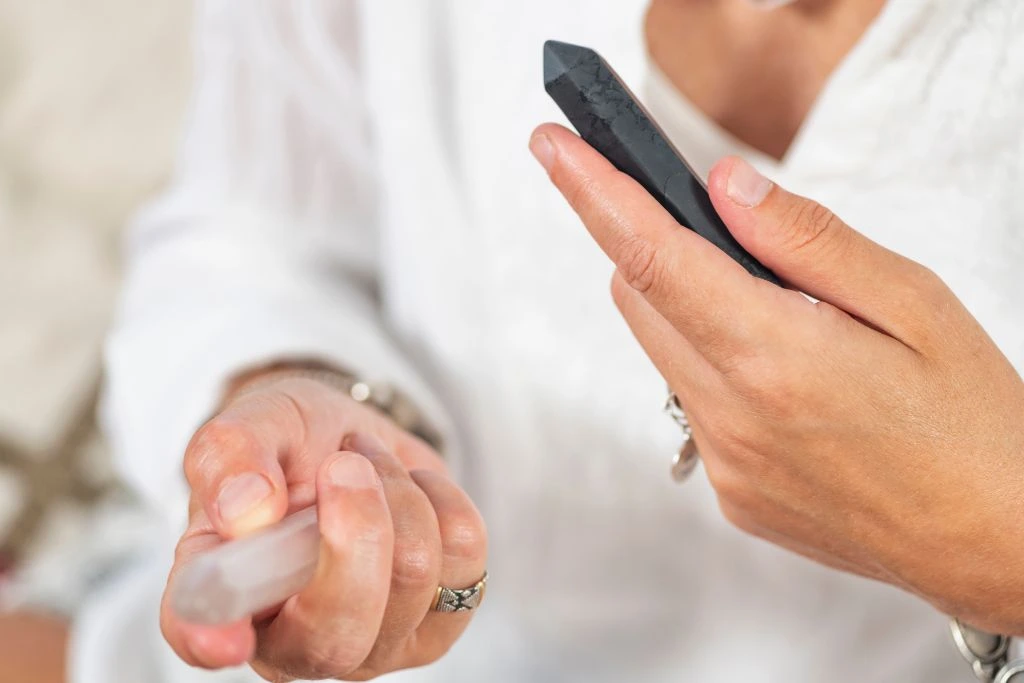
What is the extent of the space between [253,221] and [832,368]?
1.10 feet

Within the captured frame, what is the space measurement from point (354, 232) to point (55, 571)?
1.19ft

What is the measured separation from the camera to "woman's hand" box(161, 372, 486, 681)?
0.24m

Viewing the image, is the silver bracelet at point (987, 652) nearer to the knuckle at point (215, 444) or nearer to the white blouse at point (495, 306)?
the white blouse at point (495, 306)

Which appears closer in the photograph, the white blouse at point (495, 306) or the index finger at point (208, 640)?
the index finger at point (208, 640)

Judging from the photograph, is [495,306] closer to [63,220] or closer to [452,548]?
[452,548]

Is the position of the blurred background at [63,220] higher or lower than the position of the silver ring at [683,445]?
lower

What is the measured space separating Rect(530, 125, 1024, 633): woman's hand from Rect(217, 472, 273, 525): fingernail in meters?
0.11

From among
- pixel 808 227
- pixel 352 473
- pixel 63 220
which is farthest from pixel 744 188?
pixel 63 220

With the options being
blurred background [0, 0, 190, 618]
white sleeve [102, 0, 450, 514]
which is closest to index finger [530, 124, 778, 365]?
white sleeve [102, 0, 450, 514]

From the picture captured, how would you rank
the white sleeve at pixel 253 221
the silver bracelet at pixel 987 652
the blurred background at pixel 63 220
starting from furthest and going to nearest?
the blurred background at pixel 63 220 < the white sleeve at pixel 253 221 < the silver bracelet at pixel 987 652

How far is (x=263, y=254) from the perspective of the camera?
502 mm

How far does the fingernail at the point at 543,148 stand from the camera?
0.88 ft

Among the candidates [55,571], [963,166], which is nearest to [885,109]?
[963,166]

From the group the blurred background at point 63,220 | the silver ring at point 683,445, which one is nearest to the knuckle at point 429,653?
the silver ring at point 683,445
